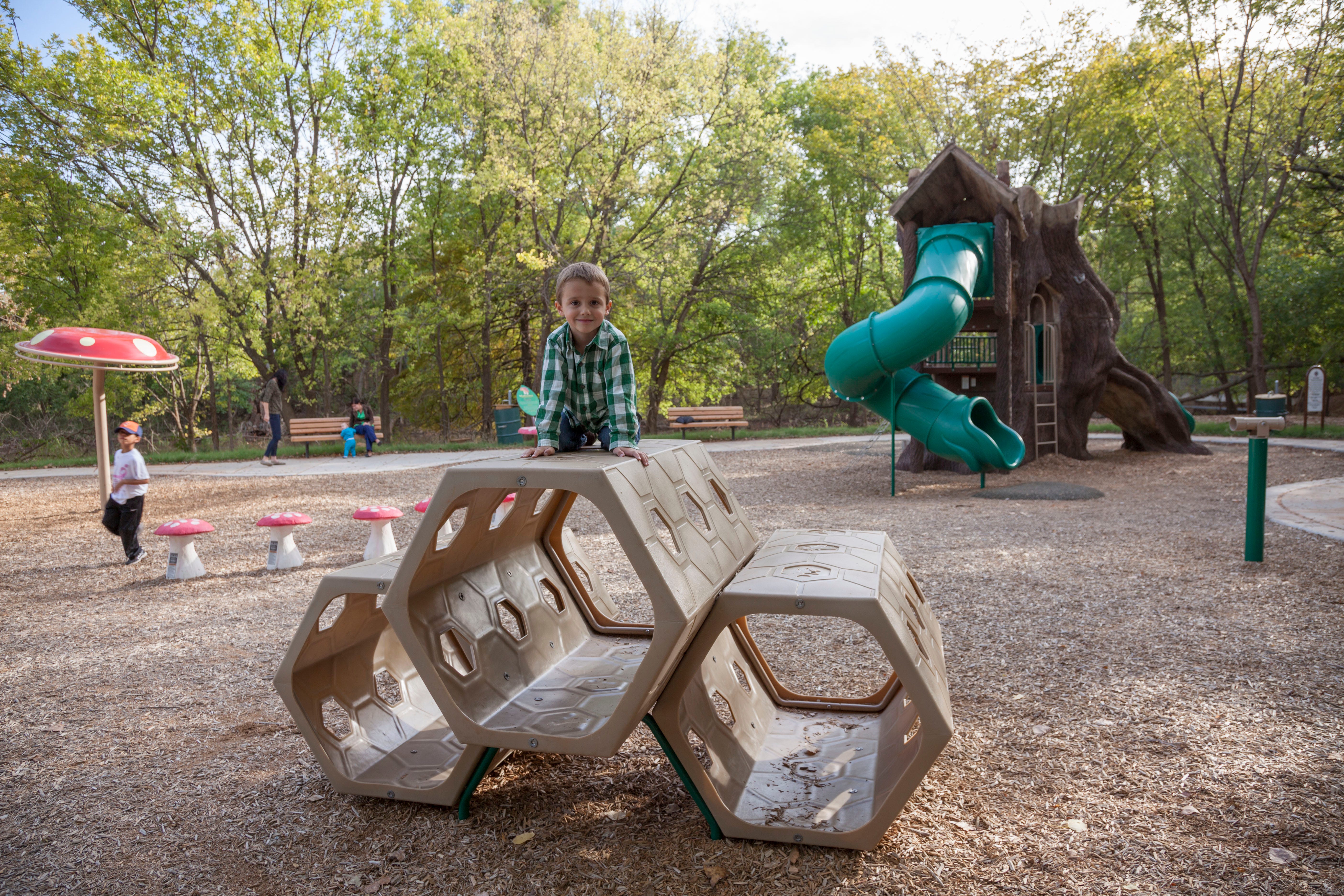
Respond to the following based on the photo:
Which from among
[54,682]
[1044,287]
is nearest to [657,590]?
[54,682]

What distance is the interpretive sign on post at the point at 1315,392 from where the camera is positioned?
1505 centimetres

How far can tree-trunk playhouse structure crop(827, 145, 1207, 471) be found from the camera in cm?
983

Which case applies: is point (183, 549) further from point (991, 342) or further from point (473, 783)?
point (991, 342)

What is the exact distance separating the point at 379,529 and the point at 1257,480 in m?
7.35

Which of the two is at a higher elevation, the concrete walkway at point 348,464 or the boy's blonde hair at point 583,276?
the boy's blonde hair at point 583,276

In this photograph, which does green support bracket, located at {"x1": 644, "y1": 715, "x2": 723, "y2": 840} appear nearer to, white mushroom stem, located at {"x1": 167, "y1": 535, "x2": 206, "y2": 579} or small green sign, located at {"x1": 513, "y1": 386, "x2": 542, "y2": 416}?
white mushroom stem, located at {"x1": 167, "y1": 535, "x2": 206, "y2": 579}

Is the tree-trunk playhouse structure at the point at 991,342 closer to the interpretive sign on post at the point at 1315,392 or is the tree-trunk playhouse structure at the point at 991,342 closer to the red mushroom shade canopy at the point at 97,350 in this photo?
the interpretive sign on post at the point at 1315,392

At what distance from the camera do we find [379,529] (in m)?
7.07

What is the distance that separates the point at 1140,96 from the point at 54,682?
24285mm

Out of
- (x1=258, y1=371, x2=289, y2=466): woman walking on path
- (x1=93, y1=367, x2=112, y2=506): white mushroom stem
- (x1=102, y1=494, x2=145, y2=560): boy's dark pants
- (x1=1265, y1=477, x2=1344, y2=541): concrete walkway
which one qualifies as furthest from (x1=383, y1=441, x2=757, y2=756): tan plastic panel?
(x1=258, y1=371, x2=289, y2=466): woman walking on path

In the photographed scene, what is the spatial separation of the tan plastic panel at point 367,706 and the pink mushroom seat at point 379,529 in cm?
337

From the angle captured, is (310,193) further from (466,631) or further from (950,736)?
(950,736)

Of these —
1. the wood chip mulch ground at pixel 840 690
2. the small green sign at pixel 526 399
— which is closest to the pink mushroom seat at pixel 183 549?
the wood chip mulch ground at pixel 840 690

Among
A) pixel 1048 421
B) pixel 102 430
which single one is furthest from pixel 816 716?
pixel 1048 421
